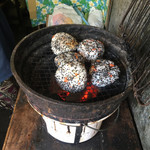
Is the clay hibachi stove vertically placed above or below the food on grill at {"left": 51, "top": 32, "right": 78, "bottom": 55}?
below

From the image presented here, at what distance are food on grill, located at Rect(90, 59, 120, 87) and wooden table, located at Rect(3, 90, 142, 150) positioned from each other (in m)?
0.78

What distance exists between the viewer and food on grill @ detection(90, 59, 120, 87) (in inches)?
47.9

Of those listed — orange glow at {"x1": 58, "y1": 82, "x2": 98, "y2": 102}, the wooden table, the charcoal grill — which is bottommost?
the wooden table

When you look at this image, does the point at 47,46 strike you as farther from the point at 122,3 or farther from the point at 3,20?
the point at 122,3

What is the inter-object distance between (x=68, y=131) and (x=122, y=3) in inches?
71.7

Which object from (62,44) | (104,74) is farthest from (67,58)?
(104,74)

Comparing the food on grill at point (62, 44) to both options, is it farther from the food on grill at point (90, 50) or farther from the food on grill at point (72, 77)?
the food on grill at point (72, 77)

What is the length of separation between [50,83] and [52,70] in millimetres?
166

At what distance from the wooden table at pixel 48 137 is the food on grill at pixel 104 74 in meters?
0.78

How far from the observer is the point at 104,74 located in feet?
4.02

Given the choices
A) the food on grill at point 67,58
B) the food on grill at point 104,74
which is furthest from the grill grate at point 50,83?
the food on grill at point 67,58

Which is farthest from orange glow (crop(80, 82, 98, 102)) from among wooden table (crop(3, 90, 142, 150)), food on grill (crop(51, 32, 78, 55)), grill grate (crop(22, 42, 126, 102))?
wooden table (crop(3, 90, 142, 150))

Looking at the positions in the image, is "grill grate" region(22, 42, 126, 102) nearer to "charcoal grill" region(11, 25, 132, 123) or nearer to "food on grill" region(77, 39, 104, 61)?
"charcoal grill" region(11, 25, 132, 123)

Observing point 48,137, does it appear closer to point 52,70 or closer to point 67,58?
point 52,70
